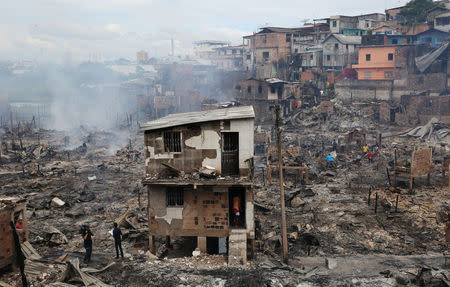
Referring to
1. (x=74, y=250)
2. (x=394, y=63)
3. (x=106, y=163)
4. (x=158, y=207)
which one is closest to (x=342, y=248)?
(x=158, y=207)

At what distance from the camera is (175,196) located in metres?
15.8

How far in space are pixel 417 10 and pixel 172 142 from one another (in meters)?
57.5

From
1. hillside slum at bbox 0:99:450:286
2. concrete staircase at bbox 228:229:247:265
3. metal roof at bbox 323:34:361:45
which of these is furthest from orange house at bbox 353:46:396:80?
concrete staircase at bbox 228:229:247:265

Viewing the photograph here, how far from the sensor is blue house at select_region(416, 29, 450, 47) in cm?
5178

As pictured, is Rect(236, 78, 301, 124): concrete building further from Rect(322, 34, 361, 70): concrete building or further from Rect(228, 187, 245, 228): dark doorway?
Rect(228, 187, 245, 228): dark doorway

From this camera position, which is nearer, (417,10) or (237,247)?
(237,247)

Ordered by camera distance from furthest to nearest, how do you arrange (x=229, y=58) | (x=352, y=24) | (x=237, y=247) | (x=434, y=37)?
(x=229, y=58) < (x=352, y=24) < (x=434, y=37) < (x=237, y=247)

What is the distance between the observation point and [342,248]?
17.1m

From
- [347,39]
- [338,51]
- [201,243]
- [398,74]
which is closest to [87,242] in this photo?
[201,243]

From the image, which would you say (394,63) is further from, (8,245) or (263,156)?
(8,245)

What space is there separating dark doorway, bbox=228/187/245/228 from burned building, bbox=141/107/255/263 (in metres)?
0.06

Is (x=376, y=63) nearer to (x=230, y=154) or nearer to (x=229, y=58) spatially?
(x=229, y=58)

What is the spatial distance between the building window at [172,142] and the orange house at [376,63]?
42.4 m

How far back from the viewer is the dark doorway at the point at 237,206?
15891mm
